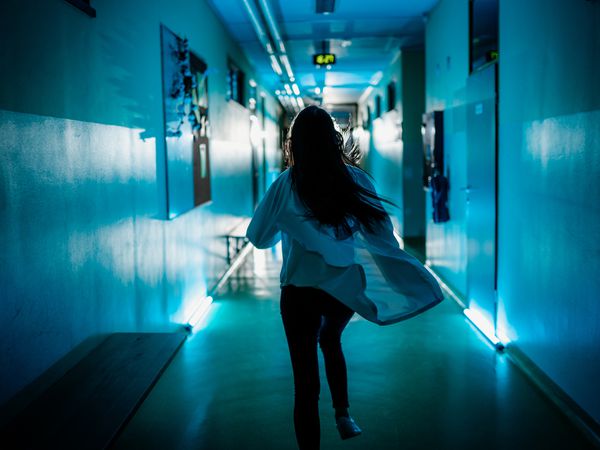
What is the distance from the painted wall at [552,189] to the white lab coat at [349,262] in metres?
1.01

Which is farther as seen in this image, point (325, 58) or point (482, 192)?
point (325, 58)

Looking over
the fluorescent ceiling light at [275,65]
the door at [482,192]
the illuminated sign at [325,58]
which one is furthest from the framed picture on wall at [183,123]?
the illuminated sign at [325,58]

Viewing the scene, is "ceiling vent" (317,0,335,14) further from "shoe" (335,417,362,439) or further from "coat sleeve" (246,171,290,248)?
"shoe" (335,417,362,439)

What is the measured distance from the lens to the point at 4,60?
1885 mm

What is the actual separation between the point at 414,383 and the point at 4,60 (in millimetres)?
2481

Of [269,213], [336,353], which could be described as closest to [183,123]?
[269,213]

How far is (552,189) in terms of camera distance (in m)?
3.10

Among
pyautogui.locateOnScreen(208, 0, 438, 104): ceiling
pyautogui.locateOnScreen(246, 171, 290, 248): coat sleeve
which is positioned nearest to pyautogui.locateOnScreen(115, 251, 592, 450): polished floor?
pyautogui.locateOnScreen(246, 171, 290, 248): coat sleeve

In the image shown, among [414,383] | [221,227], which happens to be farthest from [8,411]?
[221,227]

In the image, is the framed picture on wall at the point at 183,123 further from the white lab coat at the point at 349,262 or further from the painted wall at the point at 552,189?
the painted wall at the point at 552,189

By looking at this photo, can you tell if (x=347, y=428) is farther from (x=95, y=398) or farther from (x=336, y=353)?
(x=95, y=398)

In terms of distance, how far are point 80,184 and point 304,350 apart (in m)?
1.17

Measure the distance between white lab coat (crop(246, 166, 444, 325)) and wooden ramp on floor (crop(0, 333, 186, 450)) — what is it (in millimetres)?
610

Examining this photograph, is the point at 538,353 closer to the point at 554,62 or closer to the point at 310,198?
the point at 554,62
